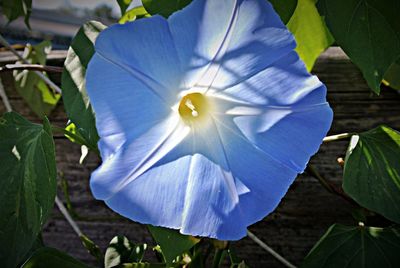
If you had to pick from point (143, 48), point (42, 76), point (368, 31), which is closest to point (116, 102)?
point (143, 48)

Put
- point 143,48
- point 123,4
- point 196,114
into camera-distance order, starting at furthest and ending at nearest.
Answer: point 123,4, point 196,114, point 143,48

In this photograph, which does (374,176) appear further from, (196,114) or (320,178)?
(196,114)

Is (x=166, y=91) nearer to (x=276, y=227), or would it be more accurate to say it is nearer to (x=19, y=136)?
Result: (x=19, y=136)

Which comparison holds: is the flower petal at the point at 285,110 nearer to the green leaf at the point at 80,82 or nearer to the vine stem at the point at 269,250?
the green leaf at the point at 80,82

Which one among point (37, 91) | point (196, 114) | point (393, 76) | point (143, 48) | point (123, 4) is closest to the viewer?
point (143, 48)

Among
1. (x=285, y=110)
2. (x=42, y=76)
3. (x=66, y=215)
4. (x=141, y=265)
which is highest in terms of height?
(x=285, y=110)

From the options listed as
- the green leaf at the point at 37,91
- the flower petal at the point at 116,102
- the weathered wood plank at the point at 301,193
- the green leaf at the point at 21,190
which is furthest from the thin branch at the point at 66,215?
the flower petal at the point at 116,102
